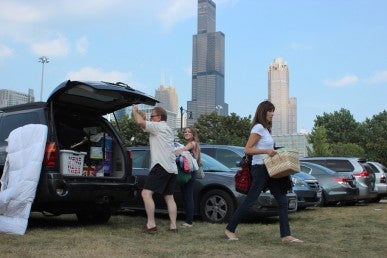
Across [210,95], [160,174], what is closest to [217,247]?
[160,174]

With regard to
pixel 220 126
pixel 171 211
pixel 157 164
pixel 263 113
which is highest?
pixel 220 126

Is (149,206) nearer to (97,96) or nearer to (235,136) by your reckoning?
(97,96)

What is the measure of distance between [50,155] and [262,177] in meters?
2.79

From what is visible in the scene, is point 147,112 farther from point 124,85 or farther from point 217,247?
point 217,247

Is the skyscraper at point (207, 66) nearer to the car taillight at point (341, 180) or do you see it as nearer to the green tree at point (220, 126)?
the green tree at point (220, 126)

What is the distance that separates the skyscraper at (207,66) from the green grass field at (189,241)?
67630mm

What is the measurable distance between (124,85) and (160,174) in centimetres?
138

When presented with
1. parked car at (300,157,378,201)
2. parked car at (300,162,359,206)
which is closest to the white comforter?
parked car at (300,162,359,206)

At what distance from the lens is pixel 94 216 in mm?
8398

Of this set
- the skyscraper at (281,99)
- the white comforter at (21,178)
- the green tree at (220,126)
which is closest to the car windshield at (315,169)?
the white comforter at (21,178)

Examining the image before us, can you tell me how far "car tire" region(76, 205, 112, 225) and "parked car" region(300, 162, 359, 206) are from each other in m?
7.21

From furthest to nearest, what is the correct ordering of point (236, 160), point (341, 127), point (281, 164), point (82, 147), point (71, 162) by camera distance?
point (341, 127)
point (236, 160)
point (82, 147)
point (71, 162)
point (281, 164)

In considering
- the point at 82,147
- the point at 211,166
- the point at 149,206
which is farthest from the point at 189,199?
the point at 82,147

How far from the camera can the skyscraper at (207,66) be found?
288ft
